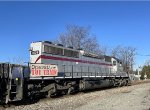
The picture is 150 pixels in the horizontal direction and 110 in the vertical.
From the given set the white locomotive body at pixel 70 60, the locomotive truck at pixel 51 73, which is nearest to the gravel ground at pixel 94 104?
the locomotive truck at pixel 51 73

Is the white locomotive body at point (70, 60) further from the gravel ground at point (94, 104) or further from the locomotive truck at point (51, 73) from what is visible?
the gravel ground at point (94, 104)

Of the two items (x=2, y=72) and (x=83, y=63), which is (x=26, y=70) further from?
(x=83, y=63)

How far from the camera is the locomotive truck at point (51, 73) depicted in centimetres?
1536

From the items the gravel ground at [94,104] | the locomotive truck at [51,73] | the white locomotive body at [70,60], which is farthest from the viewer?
the white locomotive body at [70,60]

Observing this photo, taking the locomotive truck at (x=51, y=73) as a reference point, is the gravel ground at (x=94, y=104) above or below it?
below

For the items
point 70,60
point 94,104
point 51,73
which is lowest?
point 94,104

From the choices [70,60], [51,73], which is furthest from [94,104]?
[70,60]

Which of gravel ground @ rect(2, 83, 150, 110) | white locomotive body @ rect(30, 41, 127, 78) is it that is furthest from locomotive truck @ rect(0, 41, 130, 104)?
gravel ground @ rect(2, 83, 150, 110)

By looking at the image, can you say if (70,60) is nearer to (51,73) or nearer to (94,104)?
(51,73)

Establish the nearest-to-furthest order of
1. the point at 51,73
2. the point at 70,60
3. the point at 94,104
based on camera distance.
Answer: the point at 94,104, the point at 51,73, the point at 70,60

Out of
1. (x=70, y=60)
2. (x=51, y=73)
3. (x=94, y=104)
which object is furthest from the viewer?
(x=70, y=60)

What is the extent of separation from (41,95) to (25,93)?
2.74 meters

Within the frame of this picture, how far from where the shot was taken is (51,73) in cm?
1939

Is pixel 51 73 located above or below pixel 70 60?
below
